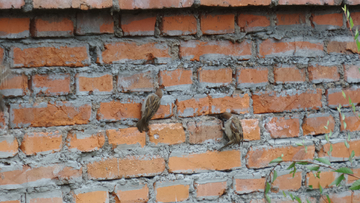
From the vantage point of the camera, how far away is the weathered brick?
1191 mm

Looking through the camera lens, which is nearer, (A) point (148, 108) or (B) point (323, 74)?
(A) point (148, 108)

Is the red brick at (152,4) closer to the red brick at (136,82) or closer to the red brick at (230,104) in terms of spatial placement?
the red brick at (136,82)

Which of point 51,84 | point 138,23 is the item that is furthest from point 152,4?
point 51,84

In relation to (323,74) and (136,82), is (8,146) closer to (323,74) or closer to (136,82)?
(136,82)

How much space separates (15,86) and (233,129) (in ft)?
3.02

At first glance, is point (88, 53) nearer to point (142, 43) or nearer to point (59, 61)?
point (59, 61)

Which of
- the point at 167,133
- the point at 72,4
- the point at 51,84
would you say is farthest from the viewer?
the point at 167,133

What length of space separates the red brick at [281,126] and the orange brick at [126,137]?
590 mm

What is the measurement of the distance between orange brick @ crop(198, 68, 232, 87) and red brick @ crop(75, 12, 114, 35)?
0.43 m

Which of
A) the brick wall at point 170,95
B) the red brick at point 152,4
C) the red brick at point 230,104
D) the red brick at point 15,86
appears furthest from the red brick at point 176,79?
the red brick at point 15,86

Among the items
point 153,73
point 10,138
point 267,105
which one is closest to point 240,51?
point 267,105

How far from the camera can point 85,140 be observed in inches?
48.8

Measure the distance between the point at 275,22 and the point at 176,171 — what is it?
817mm

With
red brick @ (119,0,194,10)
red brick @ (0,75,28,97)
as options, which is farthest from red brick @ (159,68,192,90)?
red brick @ (0,75,28,97)
